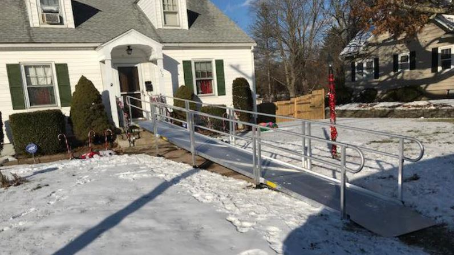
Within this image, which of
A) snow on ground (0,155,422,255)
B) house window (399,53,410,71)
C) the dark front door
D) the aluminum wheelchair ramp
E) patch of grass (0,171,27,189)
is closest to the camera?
snow on ground (0,155,422,255)

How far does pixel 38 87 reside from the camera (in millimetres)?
10297

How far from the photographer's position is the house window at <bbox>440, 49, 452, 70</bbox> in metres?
16.5

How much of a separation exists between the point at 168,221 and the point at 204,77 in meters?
9.57

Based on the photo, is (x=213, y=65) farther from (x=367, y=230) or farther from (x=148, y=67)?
(x=367, y=230)

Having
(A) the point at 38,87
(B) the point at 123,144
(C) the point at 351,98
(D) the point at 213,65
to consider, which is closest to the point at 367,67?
(C) the point at 351,98

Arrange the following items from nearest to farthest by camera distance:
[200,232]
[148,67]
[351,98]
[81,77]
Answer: [200,232], [81,77], [148,67], [351,98]

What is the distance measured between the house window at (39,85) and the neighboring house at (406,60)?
15531 mm

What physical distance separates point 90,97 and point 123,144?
1.92m

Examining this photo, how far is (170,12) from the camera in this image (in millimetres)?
12633

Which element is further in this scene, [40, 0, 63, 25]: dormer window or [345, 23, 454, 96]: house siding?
[345, 23, 454, 96]: house siding

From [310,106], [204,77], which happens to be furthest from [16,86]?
[310,106]

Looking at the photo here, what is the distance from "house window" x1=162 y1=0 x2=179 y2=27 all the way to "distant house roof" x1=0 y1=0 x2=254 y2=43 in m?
0.38

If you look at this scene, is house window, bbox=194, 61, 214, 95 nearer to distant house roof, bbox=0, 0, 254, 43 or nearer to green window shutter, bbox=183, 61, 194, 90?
A: green window shutter, bbox=183, 61, 194, 90

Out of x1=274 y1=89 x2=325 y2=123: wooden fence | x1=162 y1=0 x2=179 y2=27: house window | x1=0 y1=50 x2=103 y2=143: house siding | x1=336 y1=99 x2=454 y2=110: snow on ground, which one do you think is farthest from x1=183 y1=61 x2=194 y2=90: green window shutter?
x1=336 y1=99 x2=454 y2=110: snow on ground
